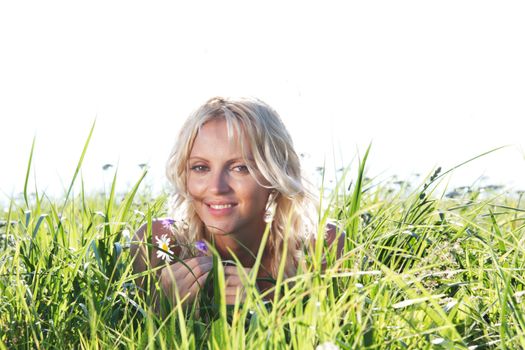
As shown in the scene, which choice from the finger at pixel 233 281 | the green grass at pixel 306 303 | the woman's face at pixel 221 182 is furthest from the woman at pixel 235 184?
the green grass at pixel 306 303

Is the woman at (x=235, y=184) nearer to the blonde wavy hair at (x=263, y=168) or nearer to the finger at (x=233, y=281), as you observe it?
the blonde wavy hair at (x=263, y=168)

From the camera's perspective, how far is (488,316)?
3227 millimetres

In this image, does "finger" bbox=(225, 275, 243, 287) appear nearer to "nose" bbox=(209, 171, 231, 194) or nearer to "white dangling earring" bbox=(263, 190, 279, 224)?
"nose" bbox=(209, 171, 231, 194)

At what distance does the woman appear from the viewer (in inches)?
152

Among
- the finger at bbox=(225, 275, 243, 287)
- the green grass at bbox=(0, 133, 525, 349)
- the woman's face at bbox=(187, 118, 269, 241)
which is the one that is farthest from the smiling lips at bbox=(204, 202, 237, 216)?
the finger at bbox=(225, 275, 243, 287)

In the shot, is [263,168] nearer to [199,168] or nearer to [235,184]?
[235,184]

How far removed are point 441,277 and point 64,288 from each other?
1.70 meters

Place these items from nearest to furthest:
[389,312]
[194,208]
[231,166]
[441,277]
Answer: [389,312]
[441,277]
[231,166]
[194,208]

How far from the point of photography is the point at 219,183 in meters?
3.82

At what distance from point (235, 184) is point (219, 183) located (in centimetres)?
Answer: 8

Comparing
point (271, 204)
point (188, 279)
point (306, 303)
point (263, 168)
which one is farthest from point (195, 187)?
point (306, 303)

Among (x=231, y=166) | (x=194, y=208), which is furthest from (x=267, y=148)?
(x=194, y=208)

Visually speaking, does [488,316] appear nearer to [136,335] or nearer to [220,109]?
[136,335]

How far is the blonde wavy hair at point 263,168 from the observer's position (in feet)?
13.0
